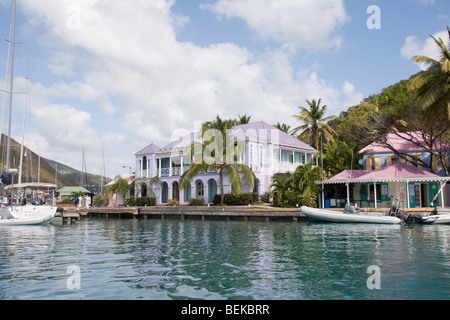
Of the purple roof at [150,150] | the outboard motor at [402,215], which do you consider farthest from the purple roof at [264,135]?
the outboard motor at [402,215]

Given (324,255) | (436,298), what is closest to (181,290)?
(436,298)

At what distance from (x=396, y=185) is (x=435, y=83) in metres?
8.13

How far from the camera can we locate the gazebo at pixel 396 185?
29.4 m

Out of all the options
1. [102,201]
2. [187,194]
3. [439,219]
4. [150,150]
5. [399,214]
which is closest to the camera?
[439,219]

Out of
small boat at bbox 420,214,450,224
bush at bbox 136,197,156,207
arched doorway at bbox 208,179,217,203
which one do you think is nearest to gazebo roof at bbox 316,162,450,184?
small boat at bbox 420,214,450,224

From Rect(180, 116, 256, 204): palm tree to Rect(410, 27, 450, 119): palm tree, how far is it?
15.1 meters

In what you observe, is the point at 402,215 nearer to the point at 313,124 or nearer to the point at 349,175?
the point at 349,175

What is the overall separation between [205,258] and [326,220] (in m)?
16.5

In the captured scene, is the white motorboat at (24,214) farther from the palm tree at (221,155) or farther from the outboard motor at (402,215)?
the outboard motor at (402,215)

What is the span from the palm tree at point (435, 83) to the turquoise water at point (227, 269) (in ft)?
49.2

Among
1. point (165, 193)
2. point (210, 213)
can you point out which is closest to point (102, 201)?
point (165, 193)

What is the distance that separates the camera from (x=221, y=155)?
35.6 m

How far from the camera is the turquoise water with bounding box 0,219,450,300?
8.47m

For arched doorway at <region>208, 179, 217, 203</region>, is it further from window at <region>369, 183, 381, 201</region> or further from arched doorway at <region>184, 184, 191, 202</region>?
window at <region>369, 183, 381, 201</region>
